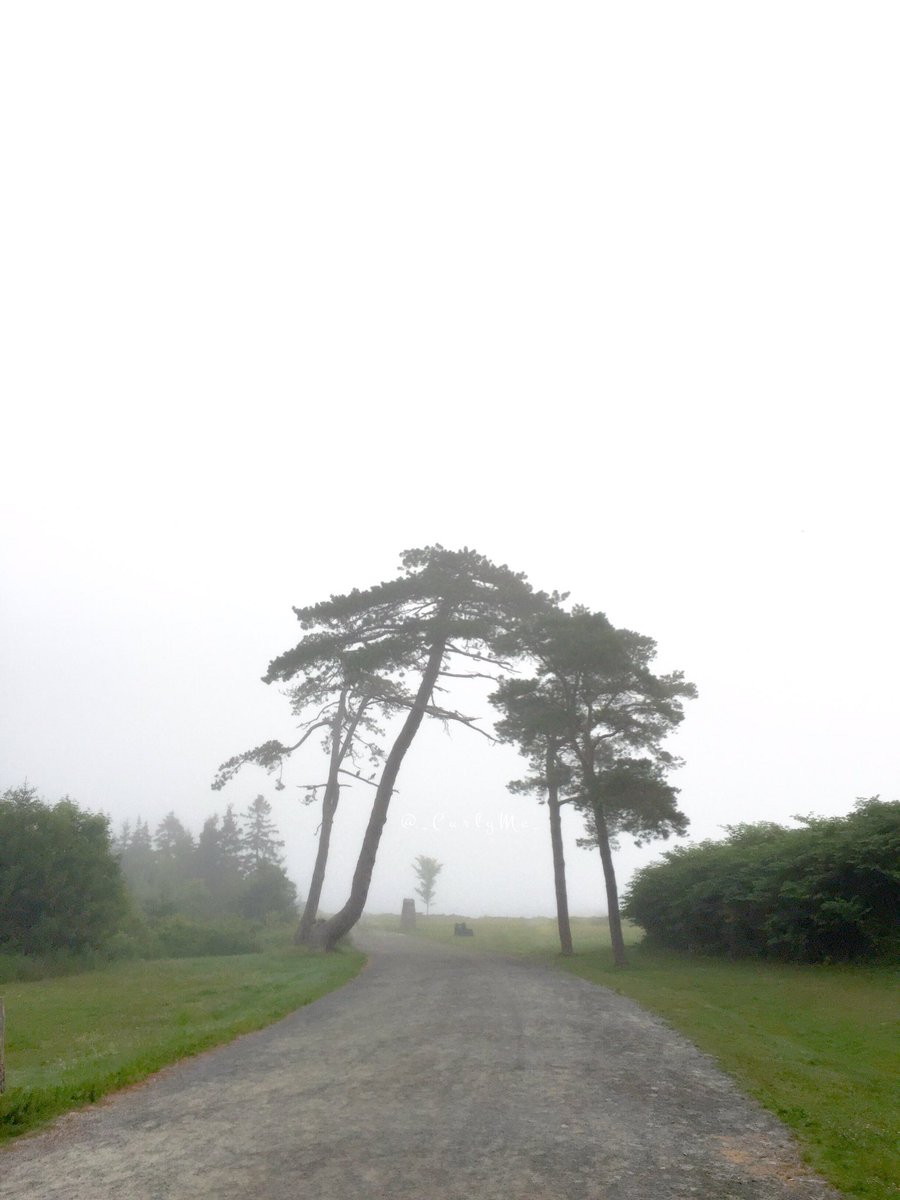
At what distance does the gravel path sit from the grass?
1.37 ft

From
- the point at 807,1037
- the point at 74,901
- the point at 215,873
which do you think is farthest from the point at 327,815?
the point at 215,873

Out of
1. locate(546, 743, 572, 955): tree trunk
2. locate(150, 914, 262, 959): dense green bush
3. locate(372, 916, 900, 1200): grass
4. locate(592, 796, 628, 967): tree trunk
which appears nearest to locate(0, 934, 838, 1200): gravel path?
locate(372, 916, 900, 1200): grass

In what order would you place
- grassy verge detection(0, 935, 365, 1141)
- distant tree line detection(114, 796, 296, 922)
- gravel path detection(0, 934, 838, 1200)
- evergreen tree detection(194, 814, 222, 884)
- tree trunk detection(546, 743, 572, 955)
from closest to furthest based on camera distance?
gravel path detection(0, 934, 838, 1200) → grassy verge detection(0, 935, 365, 1141) → tree trunk detection(546, 743, 572, 955) → distant tree line detection(114, 796, 296, 922) → evergreen tree detection(194, 814, 222, 884)

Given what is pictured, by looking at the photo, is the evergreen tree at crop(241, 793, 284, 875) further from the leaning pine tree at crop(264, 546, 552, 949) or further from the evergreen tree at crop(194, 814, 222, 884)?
the leaning pine tree at crop(264, 546, 552, 949)

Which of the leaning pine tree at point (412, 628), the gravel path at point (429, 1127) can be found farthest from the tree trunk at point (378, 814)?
the gravel path at point (429, 1127)

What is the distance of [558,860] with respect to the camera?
29750 millimetres

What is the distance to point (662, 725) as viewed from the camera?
26047mm

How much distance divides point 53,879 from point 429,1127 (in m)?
27.4

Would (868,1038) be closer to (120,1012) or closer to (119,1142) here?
(119,1142)

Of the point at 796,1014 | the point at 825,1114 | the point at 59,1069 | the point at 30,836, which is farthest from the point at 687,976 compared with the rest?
the point at 30,836

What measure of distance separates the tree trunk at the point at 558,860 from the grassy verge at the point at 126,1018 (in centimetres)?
774

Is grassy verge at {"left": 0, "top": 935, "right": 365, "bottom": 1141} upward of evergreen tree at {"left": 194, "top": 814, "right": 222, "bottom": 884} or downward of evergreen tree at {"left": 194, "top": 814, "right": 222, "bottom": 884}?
downward

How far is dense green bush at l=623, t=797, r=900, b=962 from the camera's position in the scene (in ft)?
59.5

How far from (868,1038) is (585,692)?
48.6ft
